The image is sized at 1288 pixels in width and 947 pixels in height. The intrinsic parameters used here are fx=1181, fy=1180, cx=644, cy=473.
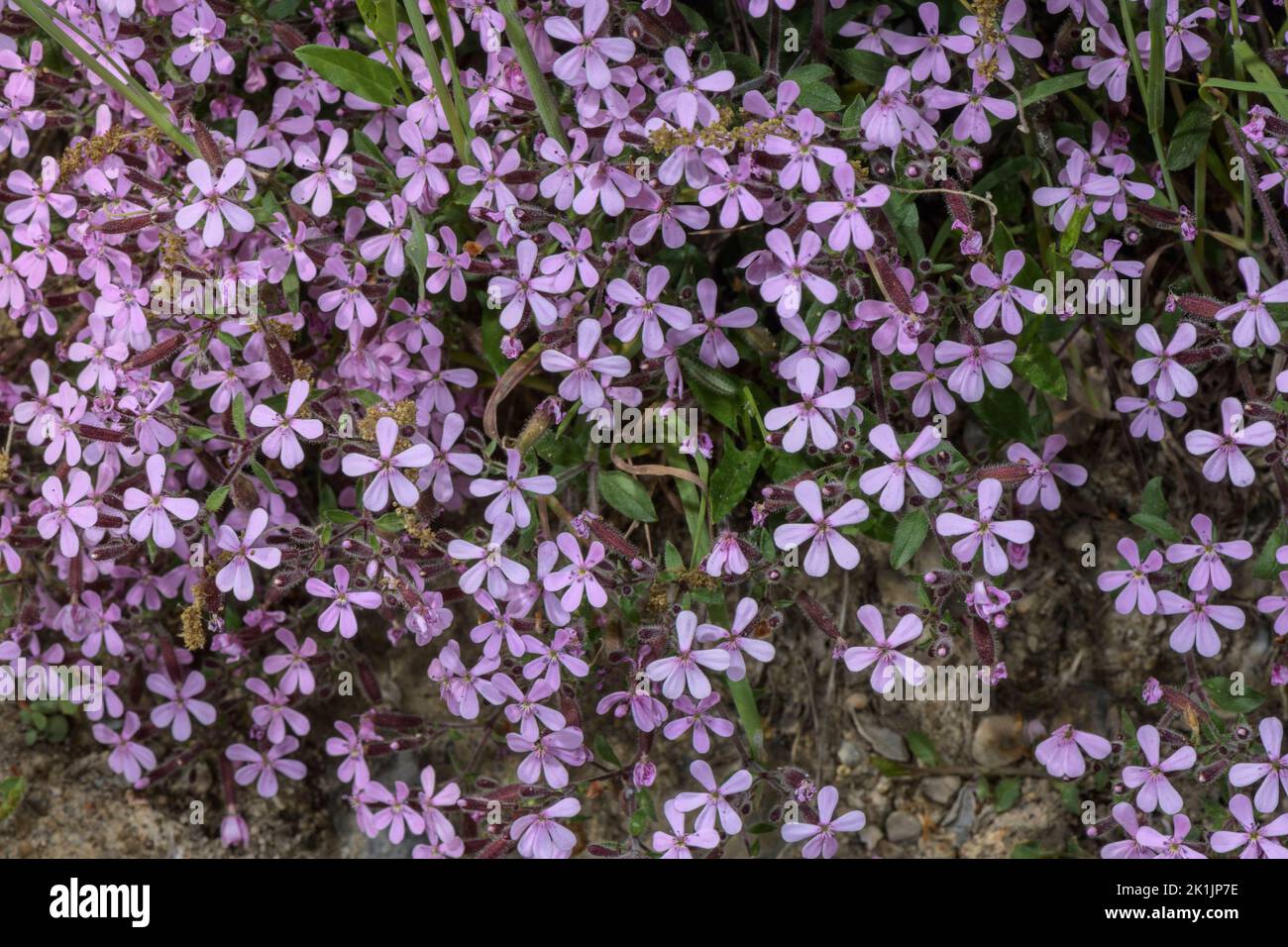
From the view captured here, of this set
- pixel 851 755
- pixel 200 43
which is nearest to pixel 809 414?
pixel 851 755

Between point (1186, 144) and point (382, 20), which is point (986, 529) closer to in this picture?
point (1186, 144)

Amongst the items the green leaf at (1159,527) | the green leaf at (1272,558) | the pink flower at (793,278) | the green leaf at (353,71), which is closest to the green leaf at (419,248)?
the green leaf at (353,71)

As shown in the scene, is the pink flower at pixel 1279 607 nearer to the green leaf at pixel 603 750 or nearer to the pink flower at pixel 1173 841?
the pink flower at pixel 1173 841

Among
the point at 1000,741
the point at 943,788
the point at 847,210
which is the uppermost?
the point at 847,210

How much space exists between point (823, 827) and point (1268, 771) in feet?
3.01

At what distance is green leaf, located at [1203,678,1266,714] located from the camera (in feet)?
8.29

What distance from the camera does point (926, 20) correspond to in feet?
8.16

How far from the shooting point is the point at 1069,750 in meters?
2.54

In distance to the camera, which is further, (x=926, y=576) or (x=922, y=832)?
(x=922, y=832)

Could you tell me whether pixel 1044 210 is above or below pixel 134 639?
above

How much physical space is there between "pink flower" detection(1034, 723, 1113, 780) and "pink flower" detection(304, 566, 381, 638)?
1.47m
